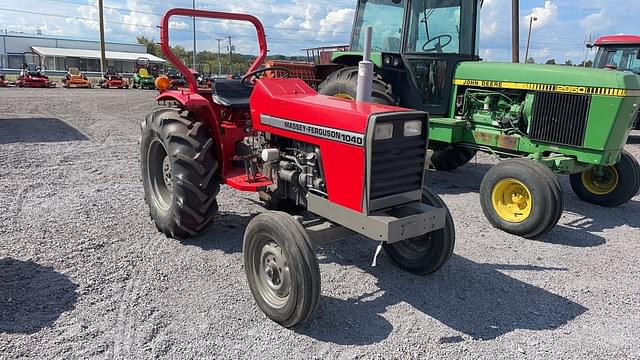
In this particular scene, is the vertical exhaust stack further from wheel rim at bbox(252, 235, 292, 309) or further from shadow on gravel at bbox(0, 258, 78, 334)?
shadow on gravel at bbox(0, 258, 78, 334)

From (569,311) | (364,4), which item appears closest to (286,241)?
(569,311)

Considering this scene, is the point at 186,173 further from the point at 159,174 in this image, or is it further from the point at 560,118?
the point at 560,118

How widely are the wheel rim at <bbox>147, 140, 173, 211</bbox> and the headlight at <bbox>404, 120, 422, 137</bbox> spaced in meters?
2.72

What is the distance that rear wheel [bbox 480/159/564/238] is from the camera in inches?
193

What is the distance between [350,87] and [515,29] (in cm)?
881

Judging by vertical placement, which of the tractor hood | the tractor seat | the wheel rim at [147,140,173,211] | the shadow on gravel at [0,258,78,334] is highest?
the tractor hood

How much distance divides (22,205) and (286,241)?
3.87 metres

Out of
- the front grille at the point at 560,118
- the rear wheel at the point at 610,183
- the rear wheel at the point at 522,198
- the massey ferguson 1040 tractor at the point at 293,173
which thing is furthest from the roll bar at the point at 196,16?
the rear wheel at the point at 610,183

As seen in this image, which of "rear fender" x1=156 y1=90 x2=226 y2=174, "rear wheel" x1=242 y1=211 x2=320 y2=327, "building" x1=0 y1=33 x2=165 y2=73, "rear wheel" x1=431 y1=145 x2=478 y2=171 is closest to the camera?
"rear wheel" x1=242 y1=211 x2=320 y2=327

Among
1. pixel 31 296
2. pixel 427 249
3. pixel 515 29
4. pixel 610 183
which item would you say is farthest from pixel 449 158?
pixel 515 29

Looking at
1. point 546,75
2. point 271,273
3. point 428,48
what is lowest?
point 271,273

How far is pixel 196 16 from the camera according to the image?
15.4 ft

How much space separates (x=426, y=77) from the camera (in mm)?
6809

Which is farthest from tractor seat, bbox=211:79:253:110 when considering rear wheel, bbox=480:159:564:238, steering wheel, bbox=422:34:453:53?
steering wheel, bbox=422:34:453:53
